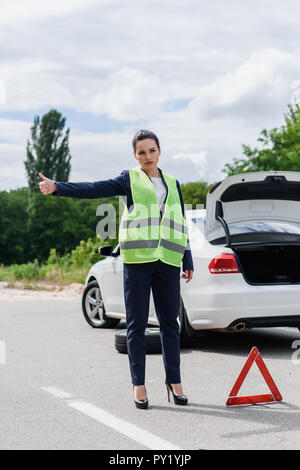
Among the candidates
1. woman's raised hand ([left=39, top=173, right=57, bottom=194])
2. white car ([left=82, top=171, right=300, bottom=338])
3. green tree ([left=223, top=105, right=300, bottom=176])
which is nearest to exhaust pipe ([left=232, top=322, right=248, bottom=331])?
white car ([left=82, top=171, right=300, bottom=338])

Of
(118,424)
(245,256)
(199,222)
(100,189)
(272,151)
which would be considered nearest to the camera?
(118,424)

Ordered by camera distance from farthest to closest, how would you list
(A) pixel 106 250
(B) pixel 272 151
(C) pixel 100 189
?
(B) pixel 272 151, (A) pixel 106 250, (C) pixel 100 189

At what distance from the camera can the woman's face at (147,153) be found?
18.5ft

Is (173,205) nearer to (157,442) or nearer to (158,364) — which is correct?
(157,442)

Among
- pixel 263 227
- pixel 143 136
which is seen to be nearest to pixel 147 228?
pixel 143 136

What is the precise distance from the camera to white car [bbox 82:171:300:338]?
768 cm

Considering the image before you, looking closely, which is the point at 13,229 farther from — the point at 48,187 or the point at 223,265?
the point at 48,187

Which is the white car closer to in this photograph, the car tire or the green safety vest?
the car tire

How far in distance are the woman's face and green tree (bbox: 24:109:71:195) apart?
7791cm

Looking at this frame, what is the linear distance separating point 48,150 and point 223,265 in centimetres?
7803

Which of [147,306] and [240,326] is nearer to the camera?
[147,306]

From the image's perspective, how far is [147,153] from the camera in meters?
5.61
